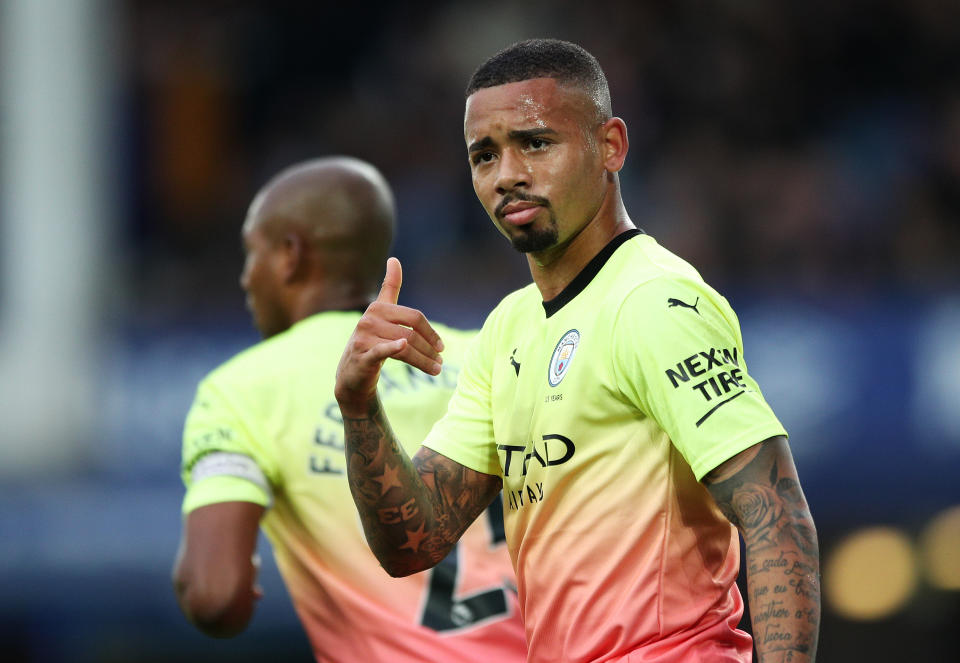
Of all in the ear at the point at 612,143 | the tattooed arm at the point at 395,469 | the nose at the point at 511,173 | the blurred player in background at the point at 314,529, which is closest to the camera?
the tattooed arm at the point at 395,469

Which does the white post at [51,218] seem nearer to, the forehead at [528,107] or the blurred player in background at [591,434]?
the blurred player in background at [591,434]

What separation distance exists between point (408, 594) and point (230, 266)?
731 cm

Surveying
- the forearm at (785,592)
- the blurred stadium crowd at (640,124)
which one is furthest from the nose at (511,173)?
the blurred stadium crowd at (640,124)

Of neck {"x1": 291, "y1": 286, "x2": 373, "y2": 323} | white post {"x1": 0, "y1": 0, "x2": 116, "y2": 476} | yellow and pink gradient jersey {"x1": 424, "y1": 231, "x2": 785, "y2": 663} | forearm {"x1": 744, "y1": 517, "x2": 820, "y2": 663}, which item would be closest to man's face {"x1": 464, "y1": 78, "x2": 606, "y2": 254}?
yellow and pink gradient jersey {"x1": 424, "y1": 231, "x2": 785, "y2": 663}

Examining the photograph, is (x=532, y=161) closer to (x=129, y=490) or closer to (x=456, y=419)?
(x=456, y=419)

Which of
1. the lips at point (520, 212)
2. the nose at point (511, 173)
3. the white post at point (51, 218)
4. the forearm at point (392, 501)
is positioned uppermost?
the white post at point (51, 218)

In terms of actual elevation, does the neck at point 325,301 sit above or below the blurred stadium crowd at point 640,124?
below

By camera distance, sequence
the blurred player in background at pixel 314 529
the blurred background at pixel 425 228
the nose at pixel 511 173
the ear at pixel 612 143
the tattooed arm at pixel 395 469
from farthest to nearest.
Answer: the blurred background at pixel 425 228 → the blurred player in background at pixel 314 529 → the ear at pixel 612 143 → the nose at pixel 511 173 → the tattooed arm at pixel 395 469

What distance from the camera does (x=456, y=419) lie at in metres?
3.23

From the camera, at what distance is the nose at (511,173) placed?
2.92m

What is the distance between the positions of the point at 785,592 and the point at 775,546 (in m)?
0.08

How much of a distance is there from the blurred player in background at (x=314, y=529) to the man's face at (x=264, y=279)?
0.88ft

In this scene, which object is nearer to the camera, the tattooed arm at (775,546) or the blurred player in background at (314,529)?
the tattooed arm at (775,546)

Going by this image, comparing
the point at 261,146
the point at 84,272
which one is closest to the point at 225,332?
the point at 84,272
